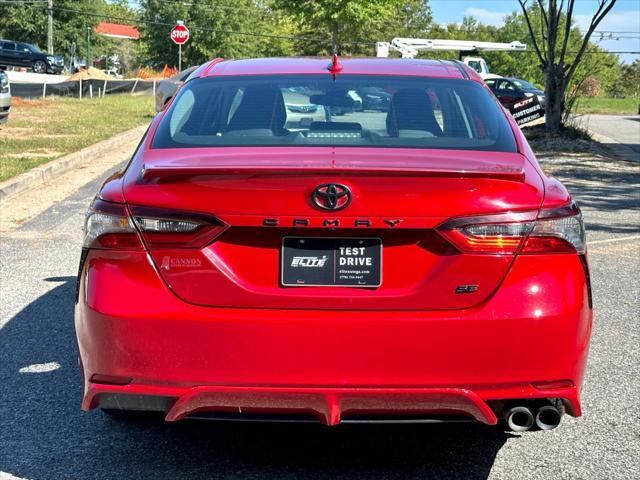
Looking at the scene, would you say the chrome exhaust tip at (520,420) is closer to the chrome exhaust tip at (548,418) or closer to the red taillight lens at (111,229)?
the chrome exhaust tip at (548,418)

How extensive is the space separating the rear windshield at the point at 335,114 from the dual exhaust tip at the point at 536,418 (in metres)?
1.03

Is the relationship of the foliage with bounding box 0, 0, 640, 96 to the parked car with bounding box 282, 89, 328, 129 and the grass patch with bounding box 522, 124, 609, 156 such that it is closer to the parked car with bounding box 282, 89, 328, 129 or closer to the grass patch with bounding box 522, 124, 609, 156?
the grass patch with bounding box 522, 124, 609, 156

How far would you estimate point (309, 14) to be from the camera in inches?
1726

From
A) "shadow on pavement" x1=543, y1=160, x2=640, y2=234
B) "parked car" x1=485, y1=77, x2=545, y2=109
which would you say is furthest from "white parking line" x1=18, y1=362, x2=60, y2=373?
"parked car" x1=485, y1=77, x2=545, y2=109

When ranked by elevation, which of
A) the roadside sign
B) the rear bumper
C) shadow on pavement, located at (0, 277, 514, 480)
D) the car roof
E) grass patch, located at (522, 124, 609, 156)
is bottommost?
shadow on pavement, located at (0, 277, 514, 480)

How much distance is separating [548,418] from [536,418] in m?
0.05

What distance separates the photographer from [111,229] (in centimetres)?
324

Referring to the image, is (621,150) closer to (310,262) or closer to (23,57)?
(310,262)

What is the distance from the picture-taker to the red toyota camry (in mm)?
3086

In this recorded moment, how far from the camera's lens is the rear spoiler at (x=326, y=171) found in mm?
3129

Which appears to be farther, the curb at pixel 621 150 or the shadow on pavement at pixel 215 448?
the curb at pixel 621 150

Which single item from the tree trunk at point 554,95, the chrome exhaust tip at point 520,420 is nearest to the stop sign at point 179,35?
the tree trunk at point 554,95

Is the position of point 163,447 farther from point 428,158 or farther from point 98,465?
point 428,158

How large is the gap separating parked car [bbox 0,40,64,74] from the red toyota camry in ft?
181
